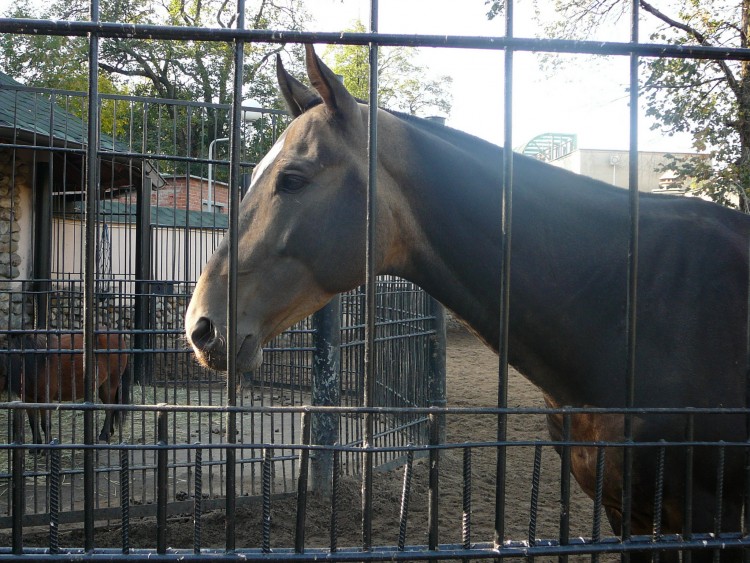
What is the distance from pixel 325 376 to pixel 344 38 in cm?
382

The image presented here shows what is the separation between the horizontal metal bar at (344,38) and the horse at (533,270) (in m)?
0.20

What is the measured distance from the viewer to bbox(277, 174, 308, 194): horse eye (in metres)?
2.03

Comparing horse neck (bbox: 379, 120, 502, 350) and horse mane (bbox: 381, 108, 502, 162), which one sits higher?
horse mane (bbox: 381, 108, 502, 162)

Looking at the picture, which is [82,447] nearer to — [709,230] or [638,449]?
[638,449]

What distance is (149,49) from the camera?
28250 millimetres

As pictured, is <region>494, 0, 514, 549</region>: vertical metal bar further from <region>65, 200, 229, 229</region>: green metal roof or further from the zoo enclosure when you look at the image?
<region>65, 200, 229, 229</region>: green metal roof

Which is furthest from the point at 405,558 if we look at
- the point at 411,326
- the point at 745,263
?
the point at 411,326

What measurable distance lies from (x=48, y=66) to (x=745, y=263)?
2703 cm

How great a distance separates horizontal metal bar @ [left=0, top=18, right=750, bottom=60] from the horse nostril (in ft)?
2.69

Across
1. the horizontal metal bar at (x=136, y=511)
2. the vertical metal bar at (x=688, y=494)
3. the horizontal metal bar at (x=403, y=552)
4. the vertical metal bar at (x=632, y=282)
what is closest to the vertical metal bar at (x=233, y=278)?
the horizontal metal bar at (x=403, y=552)

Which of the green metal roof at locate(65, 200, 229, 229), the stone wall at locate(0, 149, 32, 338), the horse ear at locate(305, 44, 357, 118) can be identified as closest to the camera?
the horse ear at locate(305, 44, 357, 118)

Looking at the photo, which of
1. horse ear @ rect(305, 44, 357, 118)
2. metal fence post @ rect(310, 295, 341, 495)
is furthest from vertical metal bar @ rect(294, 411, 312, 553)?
metal fence post @ rect(310, 295, 341, 495)

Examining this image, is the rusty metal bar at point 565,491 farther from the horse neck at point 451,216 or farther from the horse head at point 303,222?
the horse head at point 303,222

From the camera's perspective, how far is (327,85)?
1865 millimetres
